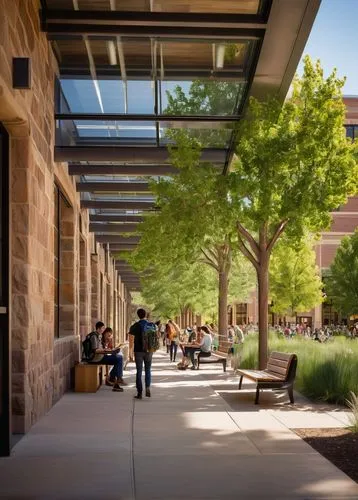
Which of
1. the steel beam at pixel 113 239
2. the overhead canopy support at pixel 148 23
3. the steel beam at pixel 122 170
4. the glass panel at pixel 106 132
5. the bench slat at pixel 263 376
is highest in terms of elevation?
the overhead canopy support at pixel 148 23

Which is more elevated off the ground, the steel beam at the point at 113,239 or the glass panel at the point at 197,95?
the glass panel at the point at 197,95

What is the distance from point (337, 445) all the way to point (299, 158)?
8.83 m

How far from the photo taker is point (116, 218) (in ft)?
87.1

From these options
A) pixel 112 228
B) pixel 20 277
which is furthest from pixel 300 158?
pixel 112 228

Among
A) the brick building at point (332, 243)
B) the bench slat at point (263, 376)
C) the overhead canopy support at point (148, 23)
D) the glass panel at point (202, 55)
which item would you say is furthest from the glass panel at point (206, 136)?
the brick building at point (332, 243)

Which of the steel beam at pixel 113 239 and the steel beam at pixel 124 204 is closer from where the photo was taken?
the steel beam at pixel 124 204

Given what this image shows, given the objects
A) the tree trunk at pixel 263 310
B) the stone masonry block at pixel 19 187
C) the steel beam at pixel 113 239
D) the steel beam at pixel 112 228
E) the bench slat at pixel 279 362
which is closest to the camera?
the stone masonry block at pixel 19 187

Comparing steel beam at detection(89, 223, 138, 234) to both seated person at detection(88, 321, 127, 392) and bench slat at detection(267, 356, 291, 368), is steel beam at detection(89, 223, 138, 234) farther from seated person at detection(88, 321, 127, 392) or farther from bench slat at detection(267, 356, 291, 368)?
bench slat at detection(267, 356, 291, 368)

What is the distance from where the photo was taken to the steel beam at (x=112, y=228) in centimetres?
2709

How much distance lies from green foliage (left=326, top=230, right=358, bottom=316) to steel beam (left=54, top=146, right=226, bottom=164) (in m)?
42.0

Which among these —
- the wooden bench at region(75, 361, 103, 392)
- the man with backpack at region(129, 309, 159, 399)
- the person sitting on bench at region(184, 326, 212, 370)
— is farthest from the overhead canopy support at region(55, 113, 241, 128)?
the person sitting on bench at region(184, 326, 212, 370)

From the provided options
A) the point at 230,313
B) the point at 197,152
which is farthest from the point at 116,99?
the point at 230,313

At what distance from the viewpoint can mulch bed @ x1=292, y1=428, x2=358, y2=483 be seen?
28.0 feet

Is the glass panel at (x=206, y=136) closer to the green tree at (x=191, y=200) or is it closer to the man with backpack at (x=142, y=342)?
the green tree at (x=191, y=200)
